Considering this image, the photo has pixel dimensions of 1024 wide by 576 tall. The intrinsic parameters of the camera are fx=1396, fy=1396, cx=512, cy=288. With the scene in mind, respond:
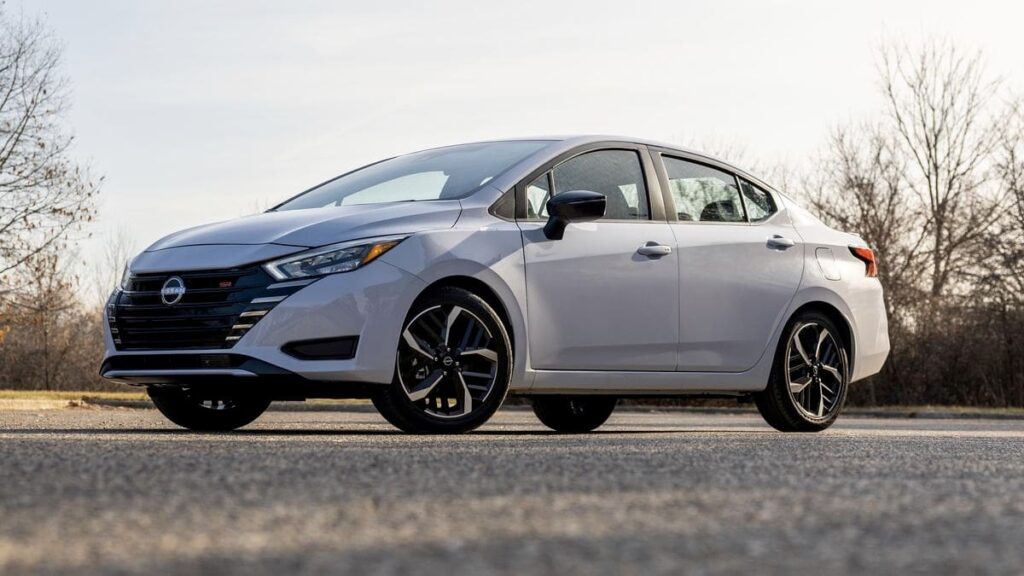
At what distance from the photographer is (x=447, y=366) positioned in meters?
7.33

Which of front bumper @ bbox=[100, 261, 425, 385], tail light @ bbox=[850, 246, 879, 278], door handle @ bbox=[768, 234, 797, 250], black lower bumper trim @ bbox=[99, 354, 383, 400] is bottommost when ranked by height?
black lower bumper trim @ bbox=[99, 354, 383, 400]

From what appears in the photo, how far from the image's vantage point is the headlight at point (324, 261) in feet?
23.2

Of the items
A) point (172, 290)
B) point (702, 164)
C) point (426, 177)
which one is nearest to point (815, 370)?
point (702, 164)

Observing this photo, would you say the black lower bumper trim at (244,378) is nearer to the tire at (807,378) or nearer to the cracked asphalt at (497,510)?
the cracked asphalt at (497,510)

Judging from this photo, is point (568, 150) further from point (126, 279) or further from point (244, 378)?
point (126, 279)

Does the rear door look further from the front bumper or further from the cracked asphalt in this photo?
the cracked asphalt

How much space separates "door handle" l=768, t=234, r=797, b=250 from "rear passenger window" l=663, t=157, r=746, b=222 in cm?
24

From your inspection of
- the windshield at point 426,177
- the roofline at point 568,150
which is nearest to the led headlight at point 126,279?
the windshield at point 426,177

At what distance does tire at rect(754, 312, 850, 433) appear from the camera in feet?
29.6

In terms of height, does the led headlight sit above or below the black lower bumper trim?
above

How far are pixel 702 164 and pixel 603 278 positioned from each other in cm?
157

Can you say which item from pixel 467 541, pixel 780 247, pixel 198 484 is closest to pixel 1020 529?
pixel 467 541

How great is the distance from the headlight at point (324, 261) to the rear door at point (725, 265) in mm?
2248

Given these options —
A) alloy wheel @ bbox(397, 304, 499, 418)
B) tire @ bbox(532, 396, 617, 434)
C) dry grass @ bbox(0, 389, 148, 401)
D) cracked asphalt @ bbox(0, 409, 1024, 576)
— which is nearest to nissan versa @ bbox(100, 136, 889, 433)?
alloy wheel @ bbox(397, 304, 499, 418)
